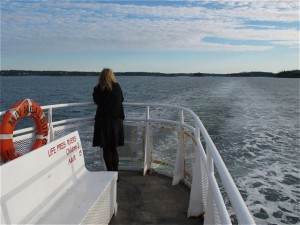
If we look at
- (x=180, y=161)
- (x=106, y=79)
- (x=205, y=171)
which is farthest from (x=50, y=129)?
(x=205, y=171)

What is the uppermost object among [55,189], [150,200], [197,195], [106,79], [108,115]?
[106,79]

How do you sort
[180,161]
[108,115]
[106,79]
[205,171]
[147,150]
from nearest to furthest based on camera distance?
[205,171] → [106,79] → [108,115] → [180,161] → [147,150]

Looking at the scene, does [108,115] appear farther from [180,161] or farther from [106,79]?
[180,161]

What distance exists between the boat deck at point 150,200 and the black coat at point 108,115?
0.73m

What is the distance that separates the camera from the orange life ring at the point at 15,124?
3742 mm

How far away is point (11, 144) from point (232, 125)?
43.7 ft

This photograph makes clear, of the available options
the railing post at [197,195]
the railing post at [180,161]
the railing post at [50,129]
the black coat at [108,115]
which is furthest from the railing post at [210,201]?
the railing post at [50,129]

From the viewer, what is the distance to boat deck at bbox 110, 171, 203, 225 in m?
3.89

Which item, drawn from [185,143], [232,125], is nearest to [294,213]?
[185,143]

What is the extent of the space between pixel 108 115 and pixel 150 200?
1353 mm

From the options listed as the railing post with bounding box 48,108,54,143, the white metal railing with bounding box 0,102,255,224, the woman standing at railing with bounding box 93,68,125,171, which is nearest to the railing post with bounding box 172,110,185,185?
the white metal railing with bounding box 0,102,255,224

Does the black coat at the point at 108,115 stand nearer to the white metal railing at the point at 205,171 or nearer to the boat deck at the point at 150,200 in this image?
the white metal railing at the point at 205,171

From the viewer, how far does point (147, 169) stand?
568 centimetres

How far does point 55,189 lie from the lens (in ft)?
10.3
